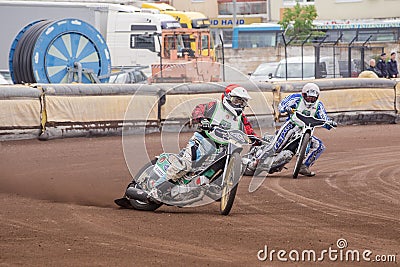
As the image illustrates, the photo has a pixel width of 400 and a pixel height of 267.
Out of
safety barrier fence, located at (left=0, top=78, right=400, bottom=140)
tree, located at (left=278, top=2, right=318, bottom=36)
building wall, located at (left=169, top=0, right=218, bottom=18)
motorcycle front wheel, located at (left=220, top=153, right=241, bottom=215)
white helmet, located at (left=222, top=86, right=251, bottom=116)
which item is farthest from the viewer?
building wall, located at (left=169, top=0, right=218, bottom=18)

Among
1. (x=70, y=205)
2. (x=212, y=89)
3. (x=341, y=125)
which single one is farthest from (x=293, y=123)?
(x=341, y=125)

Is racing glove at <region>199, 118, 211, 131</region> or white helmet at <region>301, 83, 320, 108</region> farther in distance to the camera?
white helmet at <region>301, 83, 320, 108</region>

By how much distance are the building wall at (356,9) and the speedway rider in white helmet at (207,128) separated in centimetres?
4323

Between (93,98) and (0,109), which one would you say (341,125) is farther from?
(0,109)

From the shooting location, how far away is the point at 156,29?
36.0 meters

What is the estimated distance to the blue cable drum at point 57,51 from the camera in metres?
22.4

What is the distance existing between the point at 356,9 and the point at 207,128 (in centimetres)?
4508

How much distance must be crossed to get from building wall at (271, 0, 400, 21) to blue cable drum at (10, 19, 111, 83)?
3119 centimetres

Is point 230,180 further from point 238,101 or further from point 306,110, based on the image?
point 306,110

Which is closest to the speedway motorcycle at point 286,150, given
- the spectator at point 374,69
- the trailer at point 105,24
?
the trailer at point 105,24

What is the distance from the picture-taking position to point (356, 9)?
175ft

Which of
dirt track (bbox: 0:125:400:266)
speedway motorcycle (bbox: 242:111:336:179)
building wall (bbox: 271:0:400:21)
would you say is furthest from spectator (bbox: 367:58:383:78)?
building wall (bbox: 271:0:400:21)

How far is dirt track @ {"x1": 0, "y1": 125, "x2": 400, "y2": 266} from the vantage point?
24.3 feet

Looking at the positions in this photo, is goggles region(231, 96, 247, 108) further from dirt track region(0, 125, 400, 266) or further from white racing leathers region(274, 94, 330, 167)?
white racing leathers region(274, 94, 330, 167)
